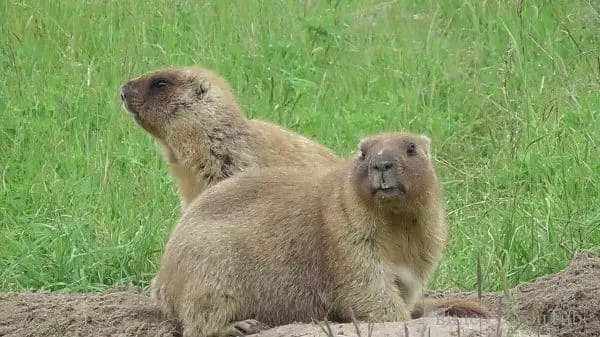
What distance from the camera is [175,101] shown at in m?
7.61

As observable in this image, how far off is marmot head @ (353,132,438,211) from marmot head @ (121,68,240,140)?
2.19 meters

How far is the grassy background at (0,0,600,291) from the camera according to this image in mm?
7211

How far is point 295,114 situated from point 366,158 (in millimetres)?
4420

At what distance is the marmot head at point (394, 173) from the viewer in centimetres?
523

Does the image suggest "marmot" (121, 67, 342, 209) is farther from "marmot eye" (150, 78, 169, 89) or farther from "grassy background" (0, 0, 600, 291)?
"grassy background" (0, 0, 600, 291)

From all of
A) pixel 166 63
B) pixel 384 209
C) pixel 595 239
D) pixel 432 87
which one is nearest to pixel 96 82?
pixel 166 63

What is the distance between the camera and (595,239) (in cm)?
682

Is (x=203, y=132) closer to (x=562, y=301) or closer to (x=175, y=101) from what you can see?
(x=175, y=101)

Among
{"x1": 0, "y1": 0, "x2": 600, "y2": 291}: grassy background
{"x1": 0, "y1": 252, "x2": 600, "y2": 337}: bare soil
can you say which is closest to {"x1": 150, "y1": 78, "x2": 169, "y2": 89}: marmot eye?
{"x1": 0, "y1": 0, "x2": 600, "y2": 291}: grassy background

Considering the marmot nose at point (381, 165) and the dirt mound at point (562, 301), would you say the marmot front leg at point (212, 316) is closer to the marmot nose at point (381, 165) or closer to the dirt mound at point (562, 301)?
the marmot nose at point (381, 165)

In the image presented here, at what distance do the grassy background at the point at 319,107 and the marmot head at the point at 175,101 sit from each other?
0.59 meters

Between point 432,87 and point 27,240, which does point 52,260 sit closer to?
point 27,240

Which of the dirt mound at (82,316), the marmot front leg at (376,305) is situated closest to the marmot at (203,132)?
the dirt mound at (82,316)

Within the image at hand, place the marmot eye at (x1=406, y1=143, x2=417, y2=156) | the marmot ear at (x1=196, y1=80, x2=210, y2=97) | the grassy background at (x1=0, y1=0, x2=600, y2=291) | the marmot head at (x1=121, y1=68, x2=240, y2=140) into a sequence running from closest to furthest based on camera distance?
the marmot eye at (x1=406, y1=143, x2=417, y2=156), the grassy background at (x1=0, y1=0, x2=600, y2=291), the marmot head at (x1=121, y1=68, x2=240, y2=140), the marmot ear at (x1=196, y1=80, x2=210, y2=97)
